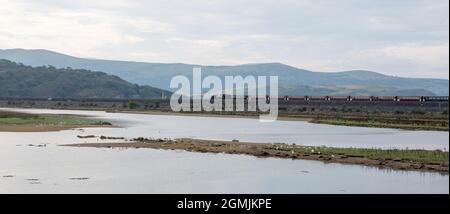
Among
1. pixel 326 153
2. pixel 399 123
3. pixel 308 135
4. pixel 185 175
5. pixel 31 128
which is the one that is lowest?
pixel 185 175

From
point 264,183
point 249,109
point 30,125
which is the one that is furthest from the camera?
point 249,109

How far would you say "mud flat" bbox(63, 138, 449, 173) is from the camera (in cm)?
4259

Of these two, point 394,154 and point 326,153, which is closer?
point 394,154

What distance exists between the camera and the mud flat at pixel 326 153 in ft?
140

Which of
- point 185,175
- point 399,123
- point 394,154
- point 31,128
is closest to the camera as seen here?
point 185,175

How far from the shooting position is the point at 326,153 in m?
49.0

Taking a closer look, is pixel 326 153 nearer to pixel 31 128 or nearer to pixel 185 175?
pixel 185 175

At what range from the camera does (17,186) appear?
114ft

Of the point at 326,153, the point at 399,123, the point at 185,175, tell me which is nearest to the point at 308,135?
the point at 326,153

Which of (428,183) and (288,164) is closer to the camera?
(428,183)
